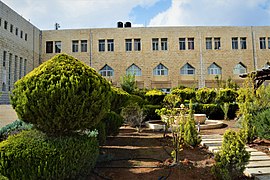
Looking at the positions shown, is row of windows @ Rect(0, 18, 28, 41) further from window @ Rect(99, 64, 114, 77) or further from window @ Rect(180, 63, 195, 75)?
window @ Rect(180, 63, 195, 75)

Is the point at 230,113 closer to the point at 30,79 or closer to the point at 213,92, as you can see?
the point at 213,92

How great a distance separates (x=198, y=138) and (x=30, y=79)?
4.86 metres

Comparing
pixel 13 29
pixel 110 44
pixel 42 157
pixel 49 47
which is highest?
pixel 13 29

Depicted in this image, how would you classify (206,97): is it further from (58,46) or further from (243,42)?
(58,46)

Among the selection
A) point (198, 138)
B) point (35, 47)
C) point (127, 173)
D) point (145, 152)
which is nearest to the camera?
point (127, 173)

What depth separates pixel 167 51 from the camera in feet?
97.6

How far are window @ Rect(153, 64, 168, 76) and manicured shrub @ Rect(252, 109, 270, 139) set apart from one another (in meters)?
22.8

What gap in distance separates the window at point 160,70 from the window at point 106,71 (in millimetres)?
5192

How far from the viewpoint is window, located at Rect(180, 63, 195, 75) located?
29688 millimetres

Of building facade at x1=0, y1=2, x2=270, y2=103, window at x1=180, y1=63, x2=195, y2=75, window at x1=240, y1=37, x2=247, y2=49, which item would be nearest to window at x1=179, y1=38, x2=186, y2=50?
building facade at x1=0, y1=2, x2=270, y2=103

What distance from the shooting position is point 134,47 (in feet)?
98.2

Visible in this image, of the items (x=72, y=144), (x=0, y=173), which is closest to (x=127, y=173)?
(x=72, y=144)

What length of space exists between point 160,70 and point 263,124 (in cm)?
2320

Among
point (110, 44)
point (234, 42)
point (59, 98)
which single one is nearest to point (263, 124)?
point (59, 98)
